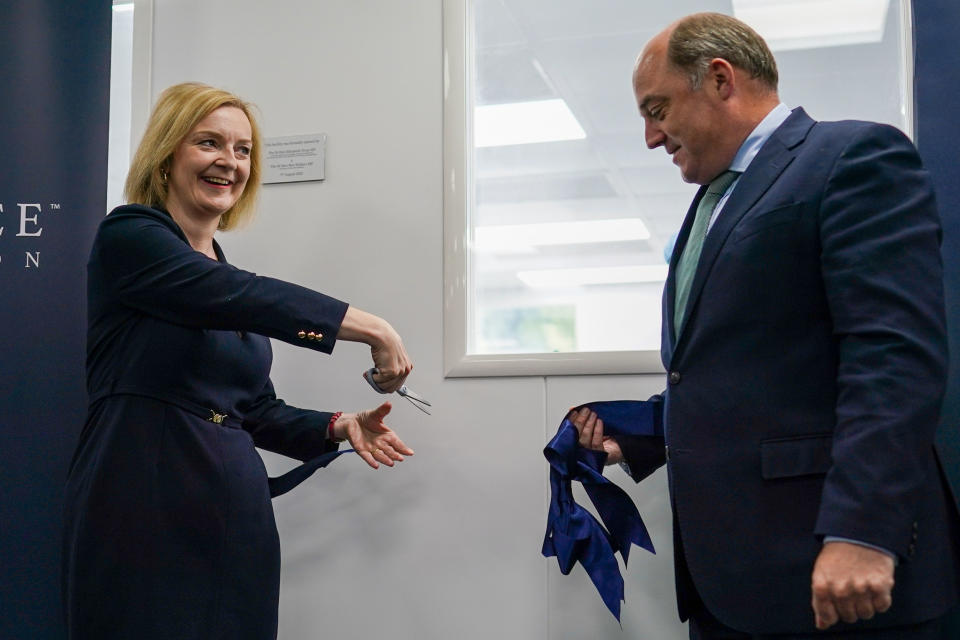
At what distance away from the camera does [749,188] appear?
147 cm

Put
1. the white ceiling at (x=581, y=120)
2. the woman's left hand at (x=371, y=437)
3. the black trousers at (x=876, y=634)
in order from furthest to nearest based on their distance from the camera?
the white ceiling at (x=581, y=120) → the woman's left hand at (x=371, y=437) → the black trousers at (x=876, y=634)

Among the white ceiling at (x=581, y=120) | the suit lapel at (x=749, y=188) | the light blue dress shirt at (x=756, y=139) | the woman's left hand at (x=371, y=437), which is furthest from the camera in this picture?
the white ceiling at (x=581, y=120)

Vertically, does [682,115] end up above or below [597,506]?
above

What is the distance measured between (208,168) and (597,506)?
1.06 metres

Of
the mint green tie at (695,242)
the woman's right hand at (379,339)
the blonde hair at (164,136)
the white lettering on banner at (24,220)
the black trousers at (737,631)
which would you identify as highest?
the blonde hair at (164,136)

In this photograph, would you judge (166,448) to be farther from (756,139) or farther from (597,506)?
(756,139)

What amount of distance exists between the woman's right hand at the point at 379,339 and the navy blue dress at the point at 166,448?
1.4 inches

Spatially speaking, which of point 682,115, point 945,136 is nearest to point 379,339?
point 682,115

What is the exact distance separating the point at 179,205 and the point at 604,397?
40.9 inches

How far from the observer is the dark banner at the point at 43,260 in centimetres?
221

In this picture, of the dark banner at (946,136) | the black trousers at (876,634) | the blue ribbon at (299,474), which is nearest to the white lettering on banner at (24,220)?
the blue ribbon at (299,474)

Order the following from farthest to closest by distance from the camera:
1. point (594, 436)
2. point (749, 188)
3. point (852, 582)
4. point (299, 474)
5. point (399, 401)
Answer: point (399, 401), point (299, 474), point (594, 436), point (749, 188), point (852, 582)

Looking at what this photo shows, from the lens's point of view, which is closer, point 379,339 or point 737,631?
point 737,631

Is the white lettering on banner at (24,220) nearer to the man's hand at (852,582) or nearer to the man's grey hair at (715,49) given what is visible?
the man's grey hair at (715,49)
